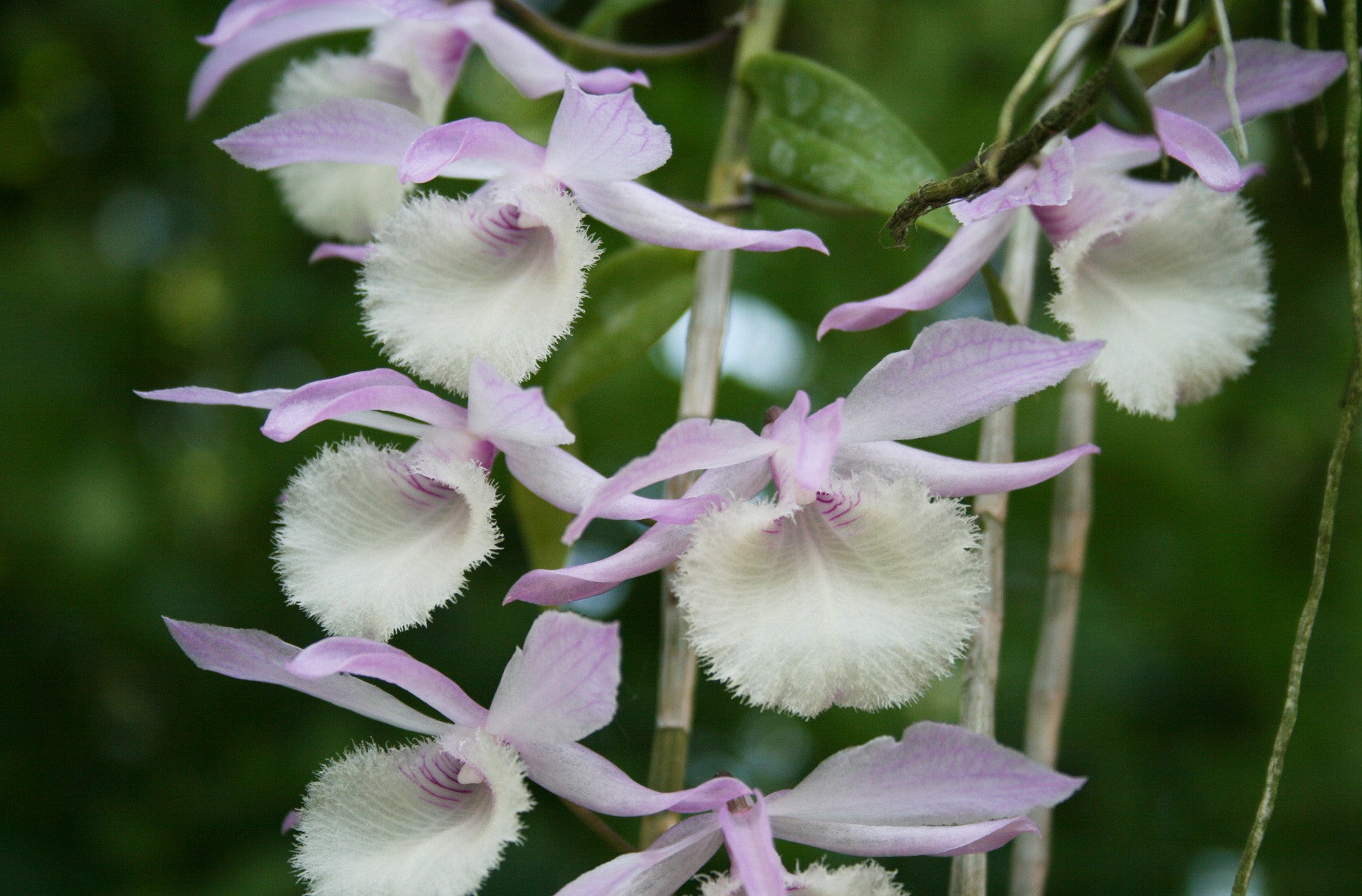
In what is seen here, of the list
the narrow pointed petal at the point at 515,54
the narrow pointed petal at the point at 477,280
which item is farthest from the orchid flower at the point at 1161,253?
the narrow pointed petal at the point at 515,54

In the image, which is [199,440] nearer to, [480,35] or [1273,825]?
[480,35]

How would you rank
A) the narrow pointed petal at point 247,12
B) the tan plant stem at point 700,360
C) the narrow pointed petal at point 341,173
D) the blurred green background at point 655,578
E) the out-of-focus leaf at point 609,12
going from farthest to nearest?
the blurred green background at point 655,578 → the out-of-focus leaf at point 609,12 → the narrow pointed petal at point 341,173 → the narrow pointed petal at point 247,12 → the tan plant stem at point 700,360

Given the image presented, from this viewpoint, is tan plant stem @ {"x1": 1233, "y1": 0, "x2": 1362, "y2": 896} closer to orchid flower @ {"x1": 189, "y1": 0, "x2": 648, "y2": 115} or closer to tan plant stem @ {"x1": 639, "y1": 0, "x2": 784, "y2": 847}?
tan plant stem @ {"x1": 639, "y1": 0, "x2": 784, "y2": 847}

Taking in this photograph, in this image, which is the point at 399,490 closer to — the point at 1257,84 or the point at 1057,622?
the point at 1057,622

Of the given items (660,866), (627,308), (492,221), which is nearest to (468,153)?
(492,221)

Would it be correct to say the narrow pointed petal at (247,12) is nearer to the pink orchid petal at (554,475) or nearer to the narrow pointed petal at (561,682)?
the pink orchid petal at (554,475)
